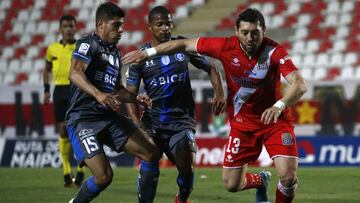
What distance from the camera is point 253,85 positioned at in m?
9.40

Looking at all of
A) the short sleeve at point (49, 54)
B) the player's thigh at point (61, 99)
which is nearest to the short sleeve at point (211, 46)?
the player's thigh at point (61, 99)

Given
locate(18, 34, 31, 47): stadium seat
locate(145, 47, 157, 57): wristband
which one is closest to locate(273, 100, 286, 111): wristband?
locate(145, 47, 157, 57): wristband

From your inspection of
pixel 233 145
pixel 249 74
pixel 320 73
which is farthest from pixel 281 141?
pixel 320 73

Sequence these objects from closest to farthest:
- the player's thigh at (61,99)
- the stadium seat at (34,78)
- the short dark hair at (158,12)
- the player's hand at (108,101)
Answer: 1. the player's hand at (108,101)
2. the short dark hair at (158,12)
3. the player's thigh at (61,99)
4. the stadium seat at (34,78)

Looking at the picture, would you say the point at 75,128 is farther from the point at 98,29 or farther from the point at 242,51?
the point at 242,51

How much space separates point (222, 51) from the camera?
9.44 meters

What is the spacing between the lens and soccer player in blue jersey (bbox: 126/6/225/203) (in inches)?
397

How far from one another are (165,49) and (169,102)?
120 centimetres

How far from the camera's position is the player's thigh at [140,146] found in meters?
9.37

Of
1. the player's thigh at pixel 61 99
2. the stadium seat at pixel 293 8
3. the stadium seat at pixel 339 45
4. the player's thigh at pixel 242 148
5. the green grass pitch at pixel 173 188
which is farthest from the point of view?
the stadium seat at pixel 293 8

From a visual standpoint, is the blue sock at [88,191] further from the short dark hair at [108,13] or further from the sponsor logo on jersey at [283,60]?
the sponsor logo on jersey at [283,60]

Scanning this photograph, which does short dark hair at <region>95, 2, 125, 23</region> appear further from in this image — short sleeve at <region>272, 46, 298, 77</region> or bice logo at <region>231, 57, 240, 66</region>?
short sleeve at <region>272, 46, 298, 77</region>

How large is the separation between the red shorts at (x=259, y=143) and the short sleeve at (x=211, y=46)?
93 cm

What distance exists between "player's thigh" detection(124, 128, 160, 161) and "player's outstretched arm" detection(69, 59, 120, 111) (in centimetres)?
67
